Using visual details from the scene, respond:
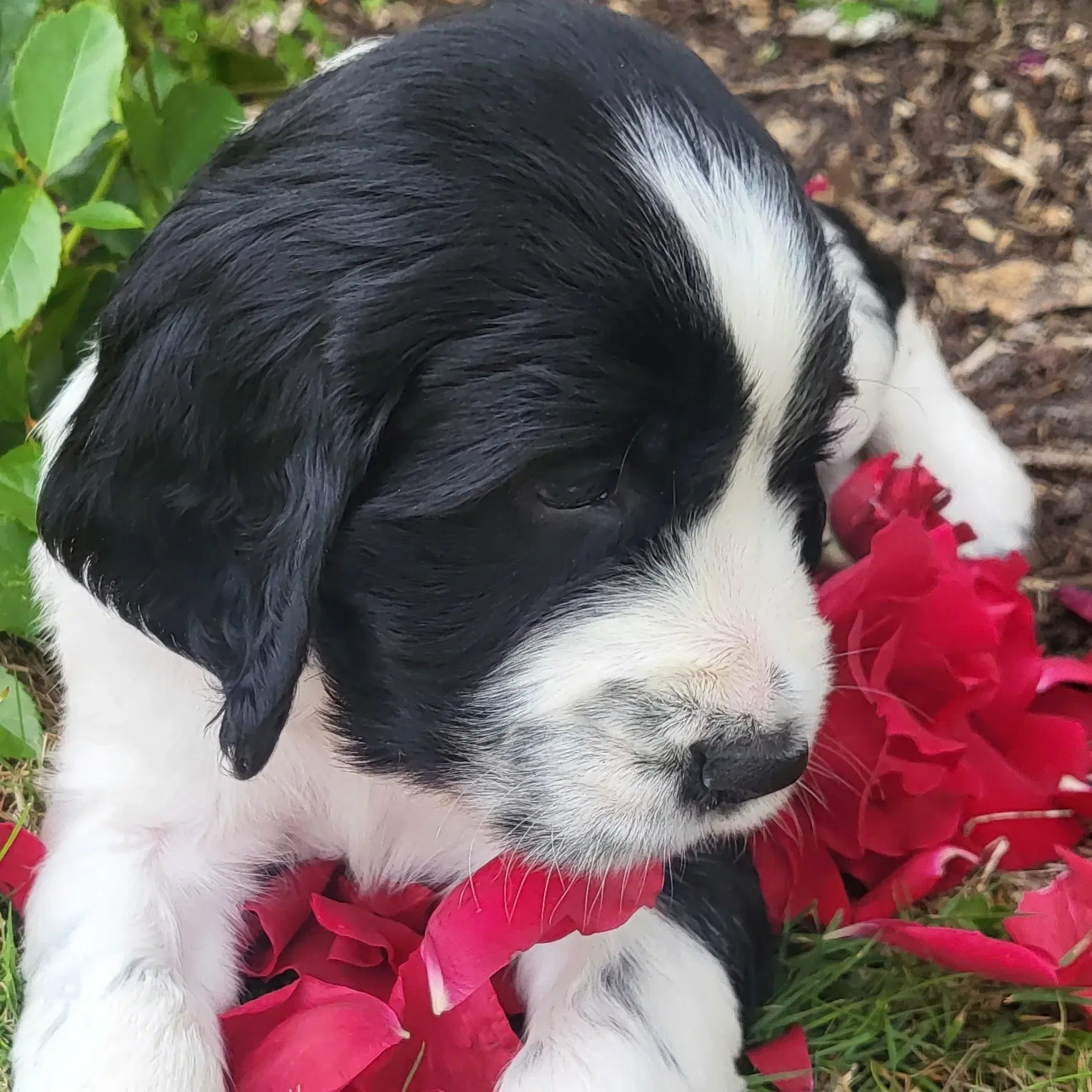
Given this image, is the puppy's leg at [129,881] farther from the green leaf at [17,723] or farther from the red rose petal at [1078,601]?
the red rose petal at [1078,601]

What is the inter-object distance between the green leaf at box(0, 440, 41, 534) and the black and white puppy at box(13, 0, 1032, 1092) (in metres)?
0.74

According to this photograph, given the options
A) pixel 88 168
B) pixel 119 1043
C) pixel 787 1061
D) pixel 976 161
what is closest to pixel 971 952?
pixel 787 1061

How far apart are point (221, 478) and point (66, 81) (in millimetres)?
1267

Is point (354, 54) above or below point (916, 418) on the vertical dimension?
above

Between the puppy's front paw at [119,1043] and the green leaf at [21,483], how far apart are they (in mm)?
1007

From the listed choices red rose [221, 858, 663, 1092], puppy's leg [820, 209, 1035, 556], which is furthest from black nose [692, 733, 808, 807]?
puppy's leg [820, 209, 1035, 556]

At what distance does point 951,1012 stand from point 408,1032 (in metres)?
0.96

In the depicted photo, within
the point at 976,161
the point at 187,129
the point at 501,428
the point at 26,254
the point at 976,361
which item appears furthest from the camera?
the point at 976,161

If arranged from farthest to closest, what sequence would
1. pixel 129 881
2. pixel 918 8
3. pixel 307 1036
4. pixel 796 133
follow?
pixel 918 8, pixel 796 133, pixel 129 881, pixel 307 1036

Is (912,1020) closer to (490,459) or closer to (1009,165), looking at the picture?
(490,459)

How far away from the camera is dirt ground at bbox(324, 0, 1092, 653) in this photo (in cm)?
356

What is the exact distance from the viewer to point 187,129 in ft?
9.62

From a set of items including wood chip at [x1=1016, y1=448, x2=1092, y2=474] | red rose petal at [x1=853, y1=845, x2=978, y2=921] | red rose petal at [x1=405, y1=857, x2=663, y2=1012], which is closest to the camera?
red rose petal at [x1=405, y1=857, x2=663, y2=1012]

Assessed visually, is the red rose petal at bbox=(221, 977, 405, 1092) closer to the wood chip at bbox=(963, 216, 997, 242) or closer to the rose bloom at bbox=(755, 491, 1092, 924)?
the rose bloom at bbox=(755, 491, 1092, 924)
